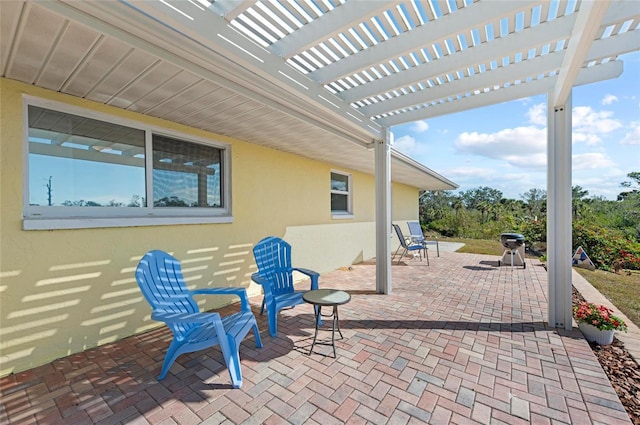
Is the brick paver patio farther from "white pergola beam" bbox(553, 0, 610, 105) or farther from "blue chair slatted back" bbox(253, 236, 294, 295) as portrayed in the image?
"white pergola beam" bbox(553, 0, 610, 105)

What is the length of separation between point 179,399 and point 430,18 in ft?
11.4

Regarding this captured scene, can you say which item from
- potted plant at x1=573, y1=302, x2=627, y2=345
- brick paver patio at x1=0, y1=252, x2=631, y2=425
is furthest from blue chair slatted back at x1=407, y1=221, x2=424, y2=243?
potted plant at x1=573, y1=302, x2=627, y2=345

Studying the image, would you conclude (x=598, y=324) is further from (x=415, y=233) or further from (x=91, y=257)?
(x=415, y=233)

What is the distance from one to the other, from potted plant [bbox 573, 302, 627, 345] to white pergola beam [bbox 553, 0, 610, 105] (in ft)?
7.81

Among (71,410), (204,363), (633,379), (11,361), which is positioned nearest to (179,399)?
(204,363)

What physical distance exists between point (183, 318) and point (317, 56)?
8.61 feet

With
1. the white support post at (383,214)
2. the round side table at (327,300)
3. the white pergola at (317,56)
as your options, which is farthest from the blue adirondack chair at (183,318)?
the white support post at (383,214)

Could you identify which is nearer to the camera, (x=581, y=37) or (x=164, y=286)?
(x=581, y=37)

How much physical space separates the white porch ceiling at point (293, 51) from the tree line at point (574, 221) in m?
7.19

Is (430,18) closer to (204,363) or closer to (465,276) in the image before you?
(204,363)

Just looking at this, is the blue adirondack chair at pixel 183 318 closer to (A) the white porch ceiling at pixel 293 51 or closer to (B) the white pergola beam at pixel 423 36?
(A) the white porch ceiling at pixel 293 51

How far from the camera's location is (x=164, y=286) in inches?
99.2

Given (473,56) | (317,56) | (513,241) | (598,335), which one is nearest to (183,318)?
(317,56)

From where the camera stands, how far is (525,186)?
851 inches
